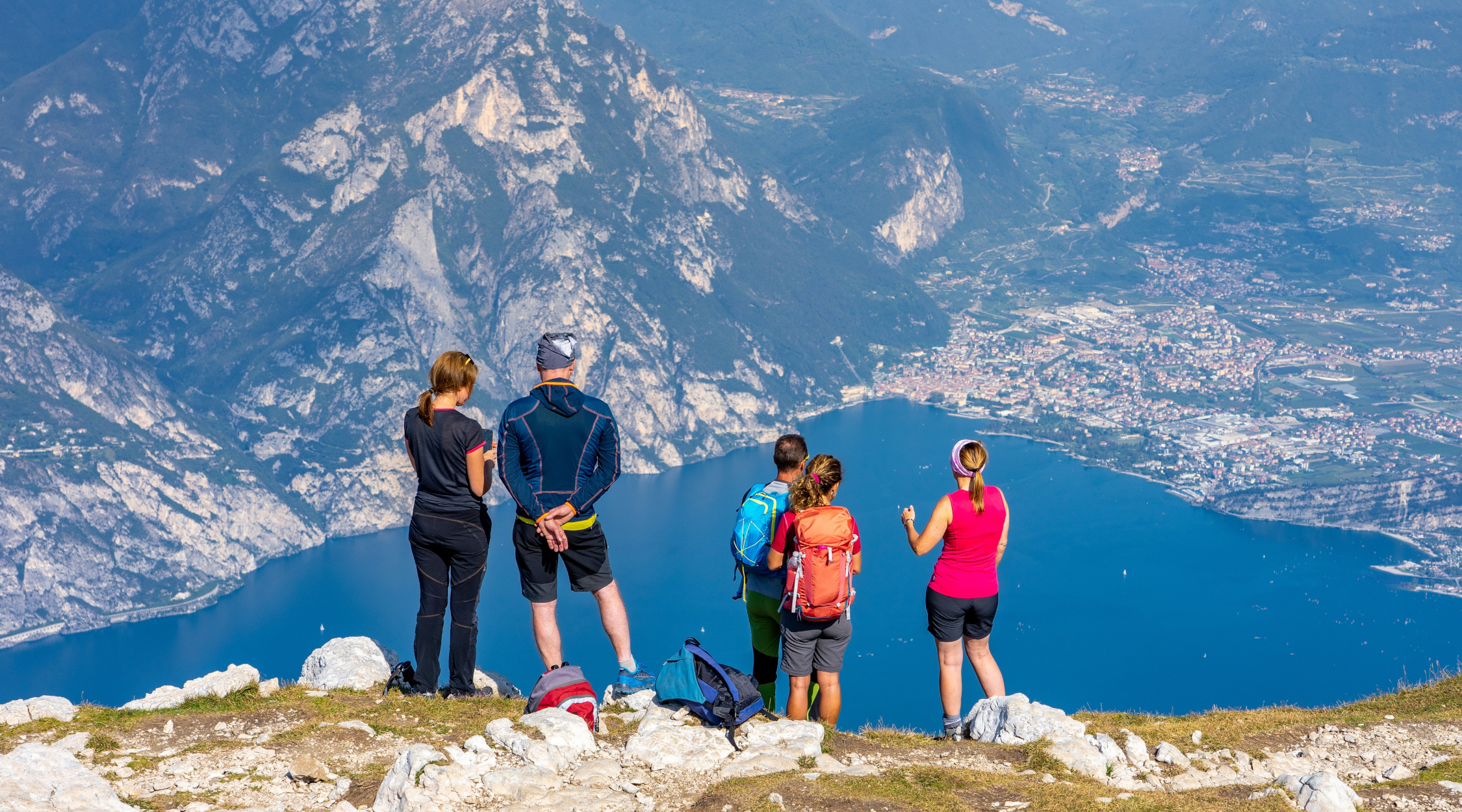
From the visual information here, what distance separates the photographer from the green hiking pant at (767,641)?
10938 millimetres

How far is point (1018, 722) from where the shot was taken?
35.7ft

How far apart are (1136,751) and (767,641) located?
157 inches

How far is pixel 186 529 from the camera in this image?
156 meters

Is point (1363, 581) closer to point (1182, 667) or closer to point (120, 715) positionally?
point (1182, 667)

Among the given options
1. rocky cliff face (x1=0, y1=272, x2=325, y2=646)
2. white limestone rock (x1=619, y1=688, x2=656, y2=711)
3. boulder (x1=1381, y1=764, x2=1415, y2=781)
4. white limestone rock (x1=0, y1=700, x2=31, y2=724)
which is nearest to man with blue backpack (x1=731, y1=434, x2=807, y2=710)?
white limestone rock (x1=619, y1=688, x2=656, y2=711)

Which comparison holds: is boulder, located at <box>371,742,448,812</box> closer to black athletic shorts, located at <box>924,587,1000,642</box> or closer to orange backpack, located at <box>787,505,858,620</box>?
orange backpack, located at <box>787,505,858,620</box>

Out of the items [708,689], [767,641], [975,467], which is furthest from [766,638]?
[975,467]

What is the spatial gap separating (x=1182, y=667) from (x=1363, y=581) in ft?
134

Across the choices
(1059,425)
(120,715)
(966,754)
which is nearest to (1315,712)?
(966,754)

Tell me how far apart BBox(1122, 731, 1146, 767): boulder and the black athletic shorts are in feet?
5.90

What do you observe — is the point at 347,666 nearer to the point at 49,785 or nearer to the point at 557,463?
the point at 557,463

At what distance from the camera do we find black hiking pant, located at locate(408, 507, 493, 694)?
1088 centimetres

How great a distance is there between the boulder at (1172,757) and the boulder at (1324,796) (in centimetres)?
117

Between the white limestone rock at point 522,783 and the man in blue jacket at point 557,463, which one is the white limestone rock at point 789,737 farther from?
the man in blue jacket at point 557,463
